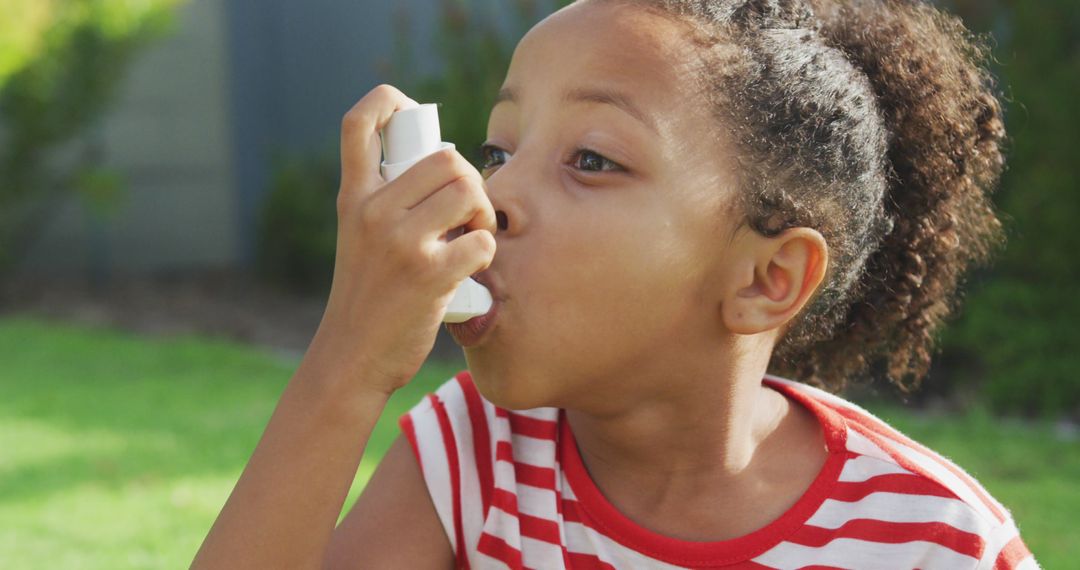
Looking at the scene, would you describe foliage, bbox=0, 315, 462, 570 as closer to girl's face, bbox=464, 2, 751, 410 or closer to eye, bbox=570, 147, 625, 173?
girl's face, bbox=464, 2, 751, 410

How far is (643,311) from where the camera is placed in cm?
186

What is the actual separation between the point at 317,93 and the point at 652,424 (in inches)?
325

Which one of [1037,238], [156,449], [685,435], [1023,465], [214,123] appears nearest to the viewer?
[685,435]

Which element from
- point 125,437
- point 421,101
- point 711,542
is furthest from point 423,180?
point 421,101

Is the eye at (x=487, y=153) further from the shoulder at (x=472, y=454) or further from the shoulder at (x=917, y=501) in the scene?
the shoulder at (x=917, y=501)

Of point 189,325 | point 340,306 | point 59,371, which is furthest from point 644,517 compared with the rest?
point 189,325

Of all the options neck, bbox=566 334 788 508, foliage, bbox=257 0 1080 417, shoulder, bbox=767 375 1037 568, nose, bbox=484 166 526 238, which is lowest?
shoulder, bbox=767 375 1037 568

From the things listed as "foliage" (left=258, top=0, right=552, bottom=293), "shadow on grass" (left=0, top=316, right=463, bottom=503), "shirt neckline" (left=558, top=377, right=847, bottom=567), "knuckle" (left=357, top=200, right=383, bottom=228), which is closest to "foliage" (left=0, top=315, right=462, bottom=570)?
"shadow on grass" (left=0, top=316, right=463, bottom=503)

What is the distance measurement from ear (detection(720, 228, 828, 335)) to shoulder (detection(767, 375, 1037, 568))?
23 cm

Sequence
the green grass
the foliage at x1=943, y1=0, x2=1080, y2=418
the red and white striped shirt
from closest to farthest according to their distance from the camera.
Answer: the red and white striped shirt
the green grass
the foliage at x1=943, y1=0, x2=1080, y2=418

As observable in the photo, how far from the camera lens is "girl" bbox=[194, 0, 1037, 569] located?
1.68 meters

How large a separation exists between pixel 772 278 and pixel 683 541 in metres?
0.43

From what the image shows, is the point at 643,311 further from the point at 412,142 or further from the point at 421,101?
the point at 421,101

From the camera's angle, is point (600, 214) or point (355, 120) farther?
point (600, 214)
